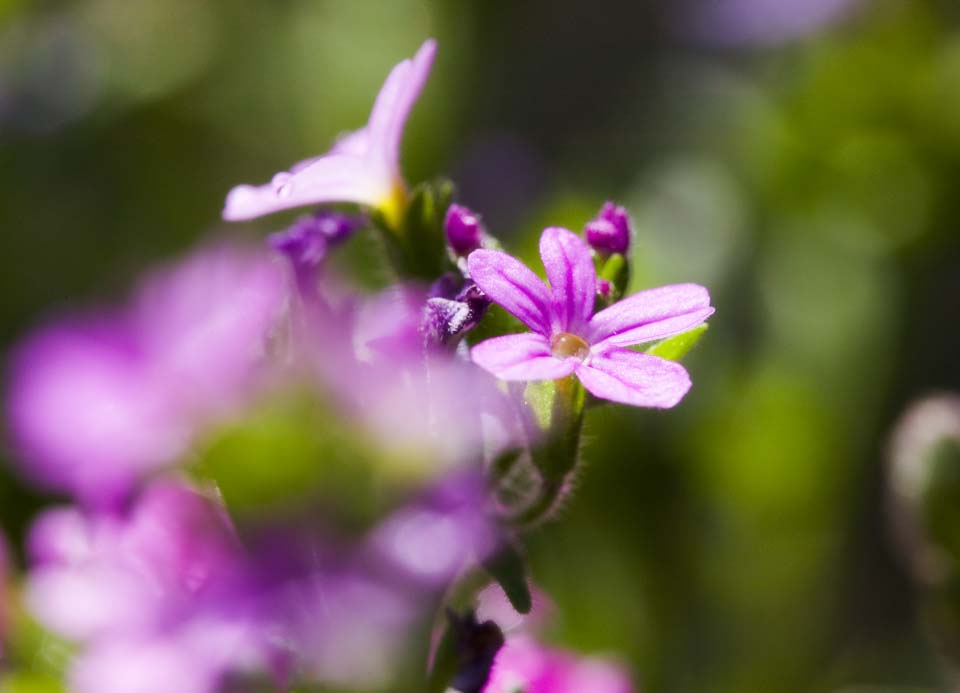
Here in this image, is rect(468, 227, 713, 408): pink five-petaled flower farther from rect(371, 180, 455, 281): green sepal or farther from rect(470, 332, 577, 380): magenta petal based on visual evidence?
rect(371, 180, 455, 281): green sepal

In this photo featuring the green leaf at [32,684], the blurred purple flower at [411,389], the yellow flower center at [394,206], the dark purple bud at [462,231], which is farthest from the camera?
the green leaf at [32,684]

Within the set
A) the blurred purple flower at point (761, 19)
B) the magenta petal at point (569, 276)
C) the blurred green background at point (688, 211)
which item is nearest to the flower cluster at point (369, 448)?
the magenta petal at point (569, 276)

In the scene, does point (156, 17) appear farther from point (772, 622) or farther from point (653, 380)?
point (653, 380)

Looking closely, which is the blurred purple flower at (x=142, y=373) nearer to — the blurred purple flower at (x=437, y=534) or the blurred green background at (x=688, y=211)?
the blurred purple flower at (x=437, y=534)

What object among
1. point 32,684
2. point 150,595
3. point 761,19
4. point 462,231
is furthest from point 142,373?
point 761,19

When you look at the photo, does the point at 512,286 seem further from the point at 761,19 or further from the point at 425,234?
the point at 761,19

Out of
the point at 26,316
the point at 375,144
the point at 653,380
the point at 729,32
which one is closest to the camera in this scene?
the point at 653,380

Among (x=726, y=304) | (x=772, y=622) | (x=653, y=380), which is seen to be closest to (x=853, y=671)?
(x=772, y=622)
